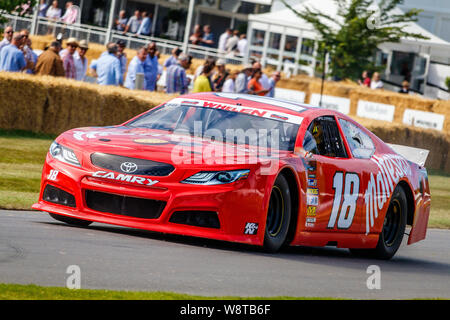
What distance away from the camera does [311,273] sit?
→ 25.1 ft

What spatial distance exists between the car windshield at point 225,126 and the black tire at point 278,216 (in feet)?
1.88

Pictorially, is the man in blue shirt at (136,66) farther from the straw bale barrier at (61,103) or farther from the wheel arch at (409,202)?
the wheel arch at (409,202)

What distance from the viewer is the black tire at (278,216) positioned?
26.5ft

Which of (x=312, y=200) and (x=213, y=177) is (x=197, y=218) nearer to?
(x=213, y=177)

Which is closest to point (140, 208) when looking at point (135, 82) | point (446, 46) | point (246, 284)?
point (246, 284)

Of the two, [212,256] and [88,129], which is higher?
[88,129]

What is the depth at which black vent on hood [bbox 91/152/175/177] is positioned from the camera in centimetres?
774

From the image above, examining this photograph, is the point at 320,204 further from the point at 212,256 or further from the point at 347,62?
the point at 347,62

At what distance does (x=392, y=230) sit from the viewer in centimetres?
1020

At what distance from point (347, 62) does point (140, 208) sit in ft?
98.5

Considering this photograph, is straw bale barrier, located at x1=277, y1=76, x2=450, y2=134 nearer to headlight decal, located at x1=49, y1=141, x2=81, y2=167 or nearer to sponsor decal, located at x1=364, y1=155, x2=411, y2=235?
sponsor decal, located at x1=364, y1=155, x2=411, y2=235

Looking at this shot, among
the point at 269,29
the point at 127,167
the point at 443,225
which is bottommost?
the point at 443,225

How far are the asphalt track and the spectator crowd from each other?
9.14 metres

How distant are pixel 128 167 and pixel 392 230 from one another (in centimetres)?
353
